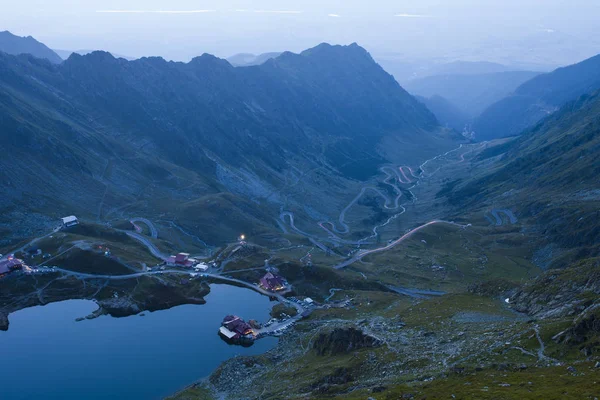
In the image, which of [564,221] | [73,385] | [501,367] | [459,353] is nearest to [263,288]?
[73,385]

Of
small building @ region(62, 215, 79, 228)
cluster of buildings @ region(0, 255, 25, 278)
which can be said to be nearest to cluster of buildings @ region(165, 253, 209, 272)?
cluster of buildings @ region(0, 255, 25, 278)

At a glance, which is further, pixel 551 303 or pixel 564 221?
pixel 564 221

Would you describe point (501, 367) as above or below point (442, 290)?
above

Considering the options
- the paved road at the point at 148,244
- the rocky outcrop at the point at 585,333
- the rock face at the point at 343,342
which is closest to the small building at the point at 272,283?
the rock face at the point at 343,342

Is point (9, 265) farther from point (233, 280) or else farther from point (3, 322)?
point (233, 280)

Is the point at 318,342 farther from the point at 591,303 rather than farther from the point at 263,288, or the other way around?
the point at 591,303

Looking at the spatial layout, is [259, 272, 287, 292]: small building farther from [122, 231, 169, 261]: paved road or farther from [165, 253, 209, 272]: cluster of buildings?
[122, 231, 169, 261]: paved road

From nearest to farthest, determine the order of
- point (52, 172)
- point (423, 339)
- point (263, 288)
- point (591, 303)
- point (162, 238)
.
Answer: point (591, 303) → point (423, 339) → point (263, 288) → point (162, 238) → point (52, 172)
